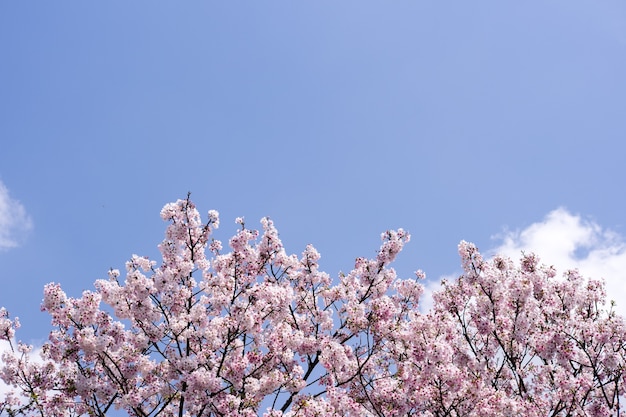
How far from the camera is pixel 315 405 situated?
13906mm

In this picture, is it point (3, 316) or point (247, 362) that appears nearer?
point (247, 362)

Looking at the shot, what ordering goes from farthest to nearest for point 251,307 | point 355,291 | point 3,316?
point 355,291 < point 3,316 < point 251,307

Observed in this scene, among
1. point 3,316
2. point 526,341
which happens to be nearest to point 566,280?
point 526,341

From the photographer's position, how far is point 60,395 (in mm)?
14922

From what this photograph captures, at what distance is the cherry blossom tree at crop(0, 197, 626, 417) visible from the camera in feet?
46.5

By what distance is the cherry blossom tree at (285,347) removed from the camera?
1416 cm

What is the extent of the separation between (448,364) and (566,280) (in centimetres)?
601

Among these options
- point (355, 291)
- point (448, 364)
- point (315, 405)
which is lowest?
point (315, 405)

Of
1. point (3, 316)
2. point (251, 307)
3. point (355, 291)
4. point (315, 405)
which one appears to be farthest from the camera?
point (355, 291)

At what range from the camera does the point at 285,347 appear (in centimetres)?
1532

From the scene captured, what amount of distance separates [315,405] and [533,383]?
696cm

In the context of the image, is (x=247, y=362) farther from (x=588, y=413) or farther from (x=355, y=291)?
(x=588, y=413)

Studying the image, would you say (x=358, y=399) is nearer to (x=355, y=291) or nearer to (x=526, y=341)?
(x=355, y=291)

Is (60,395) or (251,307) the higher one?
(251,307)
